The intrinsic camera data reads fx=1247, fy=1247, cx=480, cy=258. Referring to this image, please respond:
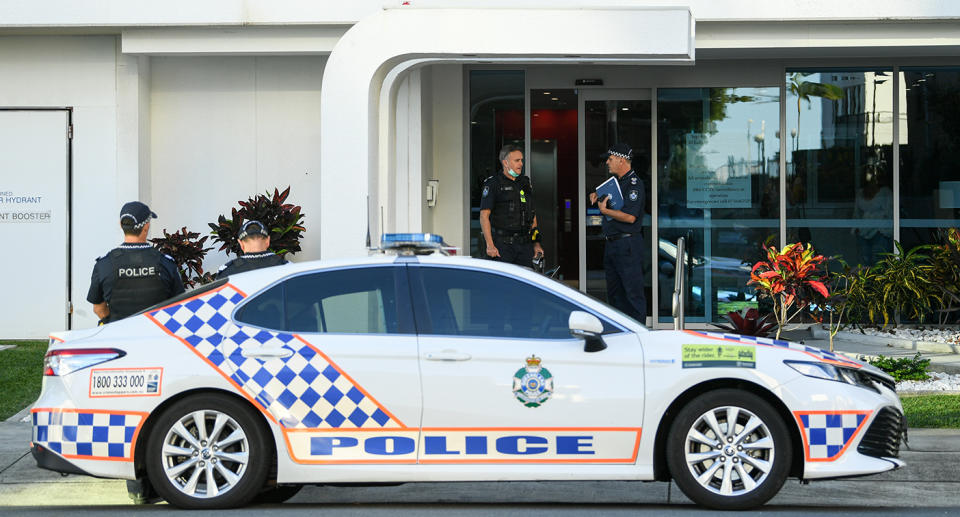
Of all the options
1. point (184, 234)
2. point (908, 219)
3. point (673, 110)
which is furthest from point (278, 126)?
point (908, 219)

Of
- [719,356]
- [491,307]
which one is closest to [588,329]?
[491,307]

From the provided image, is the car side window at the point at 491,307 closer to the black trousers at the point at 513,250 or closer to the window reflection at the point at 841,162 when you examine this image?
the black trousers at the point at 513,250

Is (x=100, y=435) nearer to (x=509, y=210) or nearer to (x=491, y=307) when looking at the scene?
→ (x=491, y=307)

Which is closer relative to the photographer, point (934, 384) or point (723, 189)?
point (934, 384)

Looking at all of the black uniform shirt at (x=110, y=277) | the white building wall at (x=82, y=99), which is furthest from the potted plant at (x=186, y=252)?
the black uniform shirt at (x=110, y=277)


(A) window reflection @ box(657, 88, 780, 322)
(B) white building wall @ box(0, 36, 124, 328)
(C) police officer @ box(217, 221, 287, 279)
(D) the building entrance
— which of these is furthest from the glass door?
(C) police officer @ box(217, 221, 287, 279)

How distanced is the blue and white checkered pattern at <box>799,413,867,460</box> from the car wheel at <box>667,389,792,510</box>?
107mm

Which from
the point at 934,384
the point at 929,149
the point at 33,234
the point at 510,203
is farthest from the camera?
the point at 929,149

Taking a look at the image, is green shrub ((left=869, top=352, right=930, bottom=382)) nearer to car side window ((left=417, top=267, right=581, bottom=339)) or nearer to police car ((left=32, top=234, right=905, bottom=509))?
police car ((left=32, top=234, right=905, bottom=509))

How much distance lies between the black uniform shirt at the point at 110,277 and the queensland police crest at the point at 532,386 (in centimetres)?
260

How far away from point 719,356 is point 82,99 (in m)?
8.89

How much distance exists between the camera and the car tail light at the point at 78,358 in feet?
20.8

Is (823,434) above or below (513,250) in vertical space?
below

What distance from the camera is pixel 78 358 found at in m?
6.36
